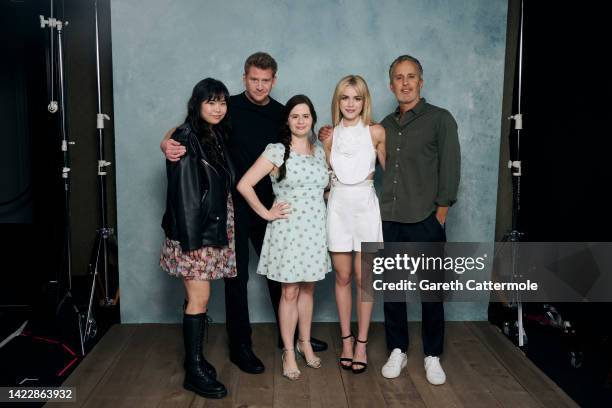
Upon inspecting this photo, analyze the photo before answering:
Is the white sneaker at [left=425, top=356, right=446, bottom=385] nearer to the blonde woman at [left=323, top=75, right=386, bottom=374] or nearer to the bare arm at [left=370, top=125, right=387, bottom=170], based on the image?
the blonde woman at [left=323, top=75, right=386, bottom=374]

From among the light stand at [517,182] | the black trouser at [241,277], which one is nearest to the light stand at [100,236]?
the black trouser at [241,277]

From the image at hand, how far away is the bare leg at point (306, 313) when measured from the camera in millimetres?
3223

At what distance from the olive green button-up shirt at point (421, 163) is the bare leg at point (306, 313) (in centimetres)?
58

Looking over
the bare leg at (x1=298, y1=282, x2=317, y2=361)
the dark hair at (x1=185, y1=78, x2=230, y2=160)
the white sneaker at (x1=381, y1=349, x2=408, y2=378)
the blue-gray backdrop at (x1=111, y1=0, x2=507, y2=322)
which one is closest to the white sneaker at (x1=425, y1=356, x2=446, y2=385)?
the white sneaker at (x1=381, y1=349, x2=408, y2=378)

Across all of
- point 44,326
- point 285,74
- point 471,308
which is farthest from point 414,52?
point 44,326

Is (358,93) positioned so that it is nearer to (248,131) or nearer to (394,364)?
(248,131)

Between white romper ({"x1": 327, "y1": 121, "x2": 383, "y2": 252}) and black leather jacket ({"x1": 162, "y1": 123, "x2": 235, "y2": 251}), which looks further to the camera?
white romper ({"x1": 327, "y1": 121, "x2": 383, "y2": 252})

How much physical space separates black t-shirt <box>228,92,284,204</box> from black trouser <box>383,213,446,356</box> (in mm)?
784

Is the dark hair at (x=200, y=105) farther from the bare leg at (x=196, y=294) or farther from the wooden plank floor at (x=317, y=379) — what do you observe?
the wooden plank floor at (x=317, y=379)

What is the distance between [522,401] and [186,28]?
284 centimetres

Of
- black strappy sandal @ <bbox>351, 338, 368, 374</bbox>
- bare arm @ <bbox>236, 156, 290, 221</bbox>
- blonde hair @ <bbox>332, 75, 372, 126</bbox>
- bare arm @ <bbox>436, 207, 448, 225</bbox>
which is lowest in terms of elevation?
black strappy sandal @ <bbox>351, 338, 368, 374</bbox>

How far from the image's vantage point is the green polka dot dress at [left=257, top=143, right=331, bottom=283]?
3029 millimetres

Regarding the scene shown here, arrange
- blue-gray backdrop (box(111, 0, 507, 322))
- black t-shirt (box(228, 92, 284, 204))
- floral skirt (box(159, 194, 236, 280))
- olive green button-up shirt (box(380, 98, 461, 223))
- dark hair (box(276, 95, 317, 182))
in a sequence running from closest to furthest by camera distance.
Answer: floral skirt (box(159, 194, 236, 280)) → dark hair (box(276, 95, 317, 182)) → olive green button-up shirt (box(380, 98, 461, 223)) → black t-shirt (box(228, 92, 284, 204)) → blue-gray backdrop (box(111, 0, 507, 322))

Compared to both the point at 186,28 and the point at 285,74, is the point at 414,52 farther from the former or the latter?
the point at 186,28
